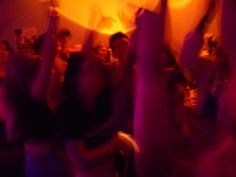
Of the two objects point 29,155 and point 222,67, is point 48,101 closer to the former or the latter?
point 29,155

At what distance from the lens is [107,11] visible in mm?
2949

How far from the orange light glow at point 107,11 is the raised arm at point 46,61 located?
538 millimetres

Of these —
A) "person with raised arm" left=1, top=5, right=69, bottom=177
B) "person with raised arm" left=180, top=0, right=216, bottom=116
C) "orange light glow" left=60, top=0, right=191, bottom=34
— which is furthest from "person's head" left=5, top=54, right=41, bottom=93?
"person with raised arm" left=180, top=0, right=216, bottom=116

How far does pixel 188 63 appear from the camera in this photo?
133 centimetres

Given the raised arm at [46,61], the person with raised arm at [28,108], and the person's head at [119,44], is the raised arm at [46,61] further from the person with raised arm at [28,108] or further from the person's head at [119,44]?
the person's head at [119,44]

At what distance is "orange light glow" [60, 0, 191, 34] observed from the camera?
232 cm

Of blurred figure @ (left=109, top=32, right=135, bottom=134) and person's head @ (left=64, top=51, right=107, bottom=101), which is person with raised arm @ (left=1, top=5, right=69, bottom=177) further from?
blurred figure @ (left=109, top=32, right=135, bottom=134)

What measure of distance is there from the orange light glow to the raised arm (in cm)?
54

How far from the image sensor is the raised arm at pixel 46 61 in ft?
5.18

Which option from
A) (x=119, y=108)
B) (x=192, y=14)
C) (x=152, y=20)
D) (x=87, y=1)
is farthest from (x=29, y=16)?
(x=152, y=20)

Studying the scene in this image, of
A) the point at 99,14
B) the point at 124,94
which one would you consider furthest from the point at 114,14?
the point at 124,94

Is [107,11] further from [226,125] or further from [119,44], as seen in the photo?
[226,125]

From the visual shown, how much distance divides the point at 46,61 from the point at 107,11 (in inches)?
56.9

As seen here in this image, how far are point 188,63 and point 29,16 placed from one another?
3.03 m
